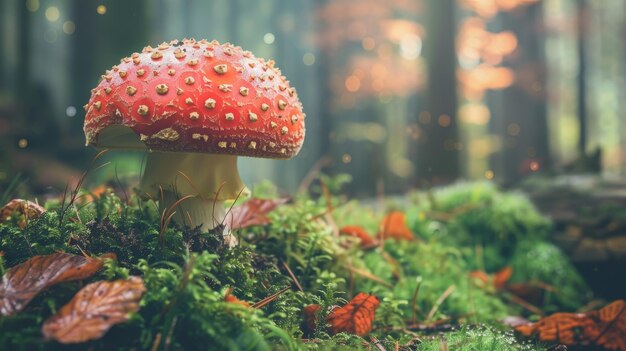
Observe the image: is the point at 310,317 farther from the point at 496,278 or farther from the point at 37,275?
the point at 496,278

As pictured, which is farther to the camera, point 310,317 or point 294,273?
point 294,273

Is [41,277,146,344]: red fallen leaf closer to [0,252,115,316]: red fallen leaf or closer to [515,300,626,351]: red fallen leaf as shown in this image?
[0,252,115,316]: red fallen leaf

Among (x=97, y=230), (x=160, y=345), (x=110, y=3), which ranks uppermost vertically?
(x=110, y=3)

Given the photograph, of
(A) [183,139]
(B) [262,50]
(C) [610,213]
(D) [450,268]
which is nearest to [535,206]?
(C) [610,213]

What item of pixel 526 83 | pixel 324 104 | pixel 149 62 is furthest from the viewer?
pixel 324 104

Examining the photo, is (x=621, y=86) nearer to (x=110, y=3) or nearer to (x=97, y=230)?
(x=110, y=3)

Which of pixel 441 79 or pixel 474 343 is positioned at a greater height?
pixel 441 79

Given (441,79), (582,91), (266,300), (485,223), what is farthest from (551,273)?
(582,91)
